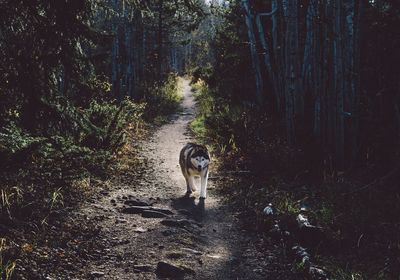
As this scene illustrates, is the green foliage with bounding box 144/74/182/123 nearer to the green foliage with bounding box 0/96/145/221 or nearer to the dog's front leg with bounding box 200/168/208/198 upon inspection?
the green foliage with bounding box 0/96/145/221

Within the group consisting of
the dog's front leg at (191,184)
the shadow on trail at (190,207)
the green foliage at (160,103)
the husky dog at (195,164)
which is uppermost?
the green foliage at (160,103)

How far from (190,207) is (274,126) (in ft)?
16.3

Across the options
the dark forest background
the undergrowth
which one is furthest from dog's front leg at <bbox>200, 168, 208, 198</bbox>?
the undergrowth

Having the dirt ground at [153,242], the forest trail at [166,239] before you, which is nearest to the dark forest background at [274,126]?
the dirt ground at [153,242]

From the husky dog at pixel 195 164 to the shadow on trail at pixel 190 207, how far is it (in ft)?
0.72

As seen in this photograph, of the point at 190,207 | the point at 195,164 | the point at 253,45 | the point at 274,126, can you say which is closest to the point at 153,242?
the point at 190,207

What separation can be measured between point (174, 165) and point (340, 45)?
494 centimetres

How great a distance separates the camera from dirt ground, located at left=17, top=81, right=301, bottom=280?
446 centimetres

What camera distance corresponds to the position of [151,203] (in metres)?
7.05

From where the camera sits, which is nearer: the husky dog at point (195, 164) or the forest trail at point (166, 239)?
the forest trail at point (166, 239)

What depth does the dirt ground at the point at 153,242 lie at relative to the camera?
4457 mm

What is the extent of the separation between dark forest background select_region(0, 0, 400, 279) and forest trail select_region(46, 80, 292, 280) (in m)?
0.52

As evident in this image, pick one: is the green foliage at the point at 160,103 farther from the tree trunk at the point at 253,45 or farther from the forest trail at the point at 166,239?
the forest trail at the point at 166,239

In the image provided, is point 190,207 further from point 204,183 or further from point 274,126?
point 274,126
